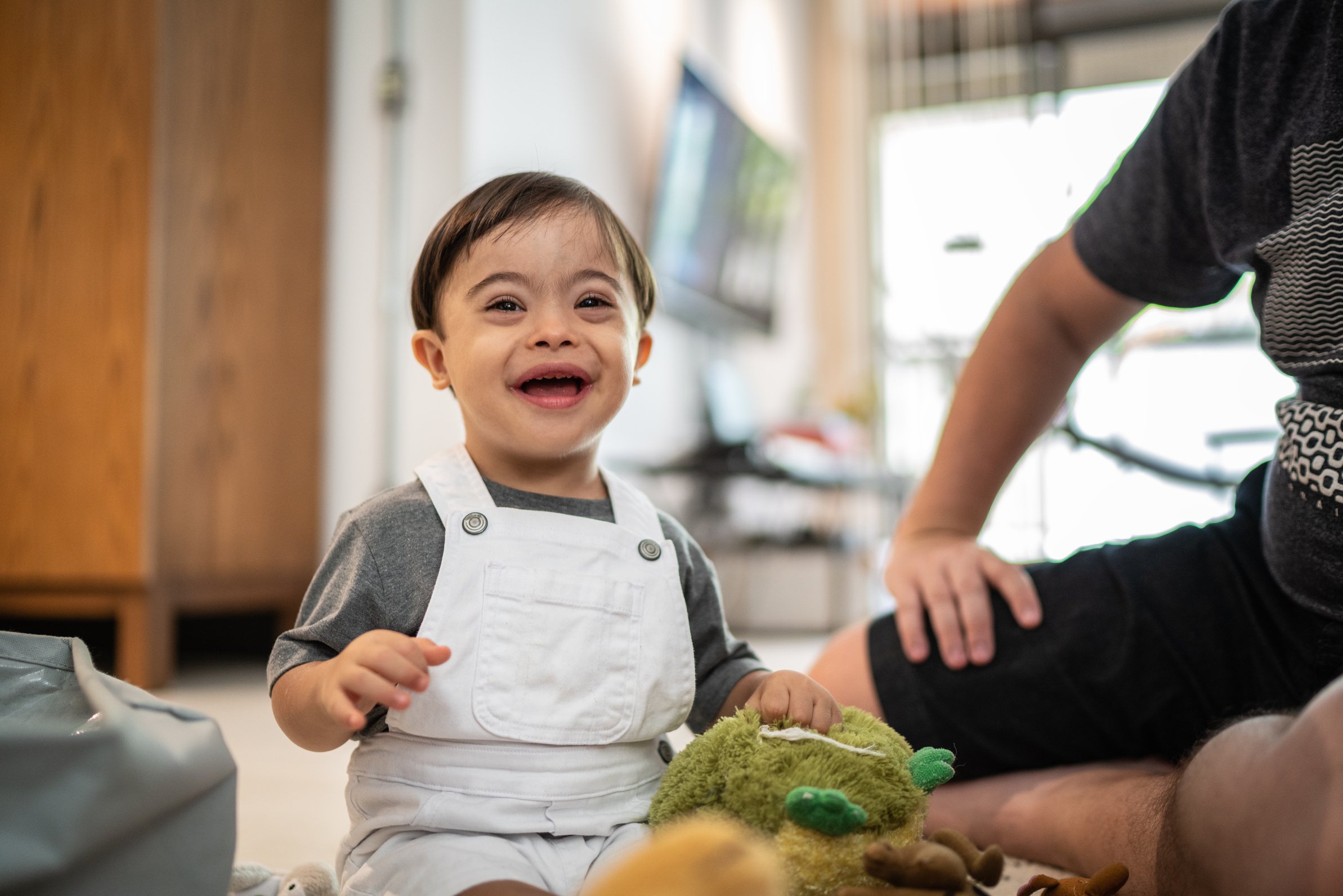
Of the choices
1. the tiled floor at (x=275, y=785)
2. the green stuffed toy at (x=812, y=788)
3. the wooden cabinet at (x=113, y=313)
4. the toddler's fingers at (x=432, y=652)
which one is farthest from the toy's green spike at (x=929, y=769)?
the wooden cabinet at (x=113, y=313)

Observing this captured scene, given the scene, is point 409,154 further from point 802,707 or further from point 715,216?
point 802,707

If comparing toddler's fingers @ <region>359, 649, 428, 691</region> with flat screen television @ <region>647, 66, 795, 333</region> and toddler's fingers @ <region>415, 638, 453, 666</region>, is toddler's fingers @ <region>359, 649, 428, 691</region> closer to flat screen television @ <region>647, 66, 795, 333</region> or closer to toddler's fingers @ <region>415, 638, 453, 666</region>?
toddler's fingers @ <region>415, 638, 453, 666</region>

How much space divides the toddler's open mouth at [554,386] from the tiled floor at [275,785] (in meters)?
0.35

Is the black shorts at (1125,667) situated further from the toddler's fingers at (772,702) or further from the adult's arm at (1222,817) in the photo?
the toddler's fingers at (772,702)

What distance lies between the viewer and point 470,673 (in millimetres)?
654

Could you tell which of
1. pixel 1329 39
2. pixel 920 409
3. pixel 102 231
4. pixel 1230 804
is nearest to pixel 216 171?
pixel 102 231

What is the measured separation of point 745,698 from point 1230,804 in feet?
0.97

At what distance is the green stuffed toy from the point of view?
558 millimetres

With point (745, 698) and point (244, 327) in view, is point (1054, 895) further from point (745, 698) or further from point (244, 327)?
point (244, 327)

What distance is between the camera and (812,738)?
24.0 inches

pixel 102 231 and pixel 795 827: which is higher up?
pixel 102 231

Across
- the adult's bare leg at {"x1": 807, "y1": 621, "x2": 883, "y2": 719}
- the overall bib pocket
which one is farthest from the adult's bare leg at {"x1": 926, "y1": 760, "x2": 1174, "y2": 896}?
the overall bib pocket

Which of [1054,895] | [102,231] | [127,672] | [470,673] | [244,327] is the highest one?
[102,231]

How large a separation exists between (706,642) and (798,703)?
127mm
